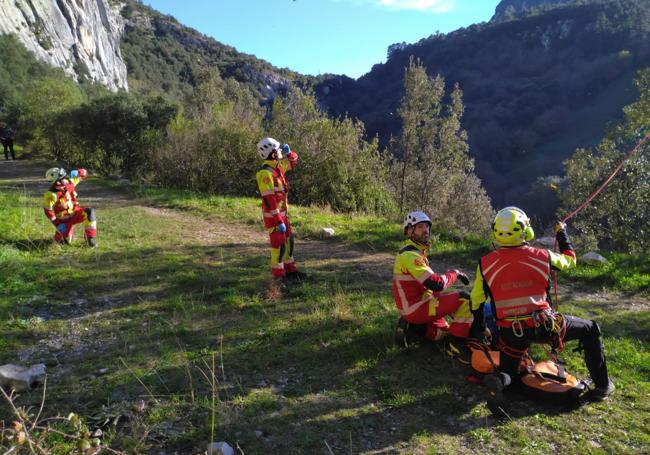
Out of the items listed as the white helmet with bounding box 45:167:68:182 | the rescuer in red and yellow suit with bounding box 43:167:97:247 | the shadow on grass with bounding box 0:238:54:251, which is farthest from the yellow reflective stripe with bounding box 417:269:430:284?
the white helmet with bounding box 45:167:68:182

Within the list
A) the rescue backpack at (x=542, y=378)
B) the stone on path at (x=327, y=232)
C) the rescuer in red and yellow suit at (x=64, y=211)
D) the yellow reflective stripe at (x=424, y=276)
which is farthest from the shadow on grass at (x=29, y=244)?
the rescue backpack at (x=542, y=378)

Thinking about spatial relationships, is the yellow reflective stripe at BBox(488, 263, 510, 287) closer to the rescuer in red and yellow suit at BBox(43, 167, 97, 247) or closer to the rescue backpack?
the rescue backpack

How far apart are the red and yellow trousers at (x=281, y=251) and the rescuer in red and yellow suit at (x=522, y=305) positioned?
371 cm

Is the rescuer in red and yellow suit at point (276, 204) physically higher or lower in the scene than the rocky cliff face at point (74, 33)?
lower

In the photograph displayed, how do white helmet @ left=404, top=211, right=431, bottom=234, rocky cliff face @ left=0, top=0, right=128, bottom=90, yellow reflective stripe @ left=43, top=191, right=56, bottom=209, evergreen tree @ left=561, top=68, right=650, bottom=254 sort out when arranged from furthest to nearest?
1. rocky cliff face @ left=0, top=0, right=128, bottom=90
2. evergreen tree @ left=561, top=68, right=650, bottom=254
3. yellow reflective stripe @ left=43, top=191, right=56, bottom=209
4. white helmet @ left=404, top=211, right=431, bottom=234

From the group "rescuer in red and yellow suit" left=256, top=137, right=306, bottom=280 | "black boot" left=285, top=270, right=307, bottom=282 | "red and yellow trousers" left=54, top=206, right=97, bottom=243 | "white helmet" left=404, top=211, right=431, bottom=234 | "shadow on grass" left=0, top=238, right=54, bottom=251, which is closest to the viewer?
"white helmet" left=404, top=211, right=431, bottom=234

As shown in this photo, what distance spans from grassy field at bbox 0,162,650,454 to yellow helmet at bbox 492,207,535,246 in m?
1.58

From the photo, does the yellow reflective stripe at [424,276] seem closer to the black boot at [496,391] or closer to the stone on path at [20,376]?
the black boot at [496,391]

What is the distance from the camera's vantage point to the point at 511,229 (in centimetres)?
426

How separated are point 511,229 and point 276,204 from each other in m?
3.96

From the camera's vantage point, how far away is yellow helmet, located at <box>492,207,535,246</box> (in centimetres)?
425

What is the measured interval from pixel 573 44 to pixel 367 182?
107 metres

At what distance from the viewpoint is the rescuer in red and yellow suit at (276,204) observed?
7180 mm

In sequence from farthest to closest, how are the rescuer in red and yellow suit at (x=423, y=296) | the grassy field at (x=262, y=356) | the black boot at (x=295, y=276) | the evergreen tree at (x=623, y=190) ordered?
the evergreen tree at (x=623, y=190) → the black boot at (x=295, y=276) → the rescuer in red and yellow suit at (x=423, y=296) → the grassy field at (x=262, y=356)
